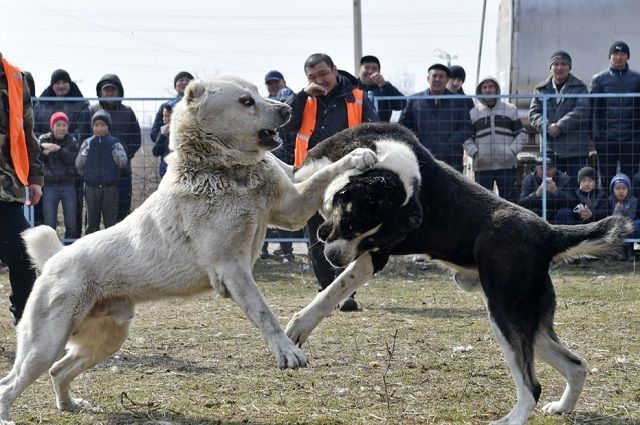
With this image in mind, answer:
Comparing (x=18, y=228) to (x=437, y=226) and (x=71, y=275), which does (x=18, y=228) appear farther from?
(x=437, y=226)

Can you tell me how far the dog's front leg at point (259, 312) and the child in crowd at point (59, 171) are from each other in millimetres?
7509

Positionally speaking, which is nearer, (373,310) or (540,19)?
(373,310)

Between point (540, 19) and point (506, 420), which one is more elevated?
point (540, 19)

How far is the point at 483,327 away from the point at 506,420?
118 inches

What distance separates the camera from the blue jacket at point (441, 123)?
12164 millimetres

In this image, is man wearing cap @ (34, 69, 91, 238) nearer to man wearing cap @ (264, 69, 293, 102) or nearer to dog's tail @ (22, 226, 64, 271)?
man wearing cap @ (264, 69, 293, 102)

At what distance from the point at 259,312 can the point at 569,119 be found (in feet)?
26.0

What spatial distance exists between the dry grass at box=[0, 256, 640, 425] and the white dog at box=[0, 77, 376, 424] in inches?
13.3

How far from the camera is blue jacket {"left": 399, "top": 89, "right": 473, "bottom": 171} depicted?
12.2 metres

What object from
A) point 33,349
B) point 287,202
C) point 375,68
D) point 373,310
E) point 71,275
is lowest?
point 373,310

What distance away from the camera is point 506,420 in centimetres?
538

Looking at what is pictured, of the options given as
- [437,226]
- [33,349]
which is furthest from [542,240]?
[33,349]

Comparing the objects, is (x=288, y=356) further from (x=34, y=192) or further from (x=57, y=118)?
(x=57, y=118)

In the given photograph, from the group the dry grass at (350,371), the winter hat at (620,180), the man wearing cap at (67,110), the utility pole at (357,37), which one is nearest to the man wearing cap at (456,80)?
the winter hat at (620,180)
